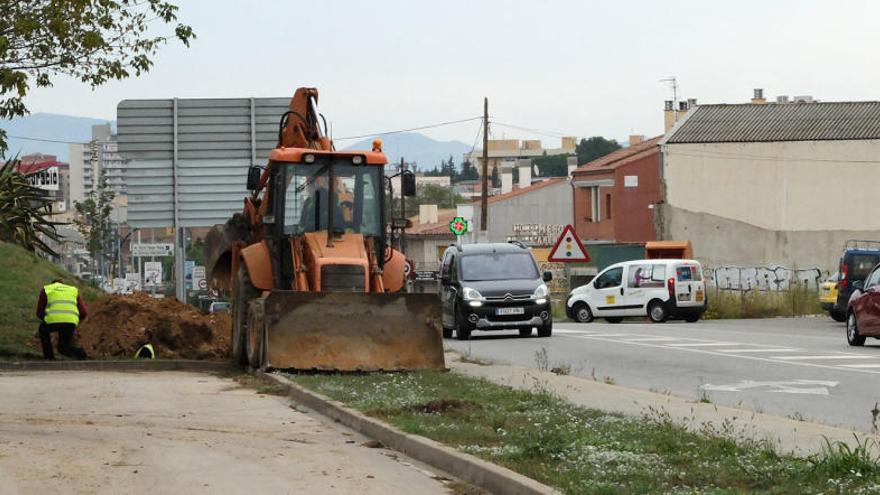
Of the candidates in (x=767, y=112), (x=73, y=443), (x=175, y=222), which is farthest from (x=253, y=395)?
(x=767, y=112)

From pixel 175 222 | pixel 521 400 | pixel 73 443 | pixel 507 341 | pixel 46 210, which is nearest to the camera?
pixel 73 443

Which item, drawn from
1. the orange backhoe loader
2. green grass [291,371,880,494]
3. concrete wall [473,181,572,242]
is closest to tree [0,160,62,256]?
the orange backhoe loader

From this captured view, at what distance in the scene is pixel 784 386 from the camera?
63.7 ft

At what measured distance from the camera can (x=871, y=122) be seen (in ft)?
229

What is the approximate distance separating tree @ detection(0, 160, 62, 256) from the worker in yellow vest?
10370 millimetres

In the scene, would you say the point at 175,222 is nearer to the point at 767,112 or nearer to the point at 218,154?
the point at 218,154

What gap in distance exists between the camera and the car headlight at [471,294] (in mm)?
32684

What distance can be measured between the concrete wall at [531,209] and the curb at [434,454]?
85898 millimetres

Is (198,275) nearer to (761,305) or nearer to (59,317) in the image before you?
(761,305)

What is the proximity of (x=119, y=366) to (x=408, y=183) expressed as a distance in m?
5.56

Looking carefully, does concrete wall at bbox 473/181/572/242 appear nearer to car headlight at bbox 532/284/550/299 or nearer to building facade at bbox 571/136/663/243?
building facade at bbox 571/136/663/243

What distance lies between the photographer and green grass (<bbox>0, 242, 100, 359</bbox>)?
85.6ft

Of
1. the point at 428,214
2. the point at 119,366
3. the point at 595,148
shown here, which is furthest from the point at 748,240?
the point at 595,148

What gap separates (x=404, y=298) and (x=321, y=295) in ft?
3.58
